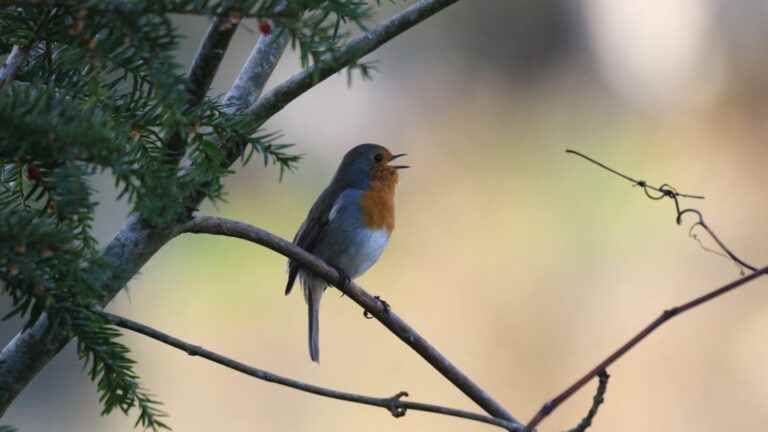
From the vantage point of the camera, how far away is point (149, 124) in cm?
122

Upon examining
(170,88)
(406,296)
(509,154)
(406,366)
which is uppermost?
(509,154)

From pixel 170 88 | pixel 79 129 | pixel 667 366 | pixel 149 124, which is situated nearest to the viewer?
pixel 79 129

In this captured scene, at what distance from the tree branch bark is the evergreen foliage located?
95 millimetres

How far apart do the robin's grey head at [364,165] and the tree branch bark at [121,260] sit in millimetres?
1809

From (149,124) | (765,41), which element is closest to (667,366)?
(765,41)

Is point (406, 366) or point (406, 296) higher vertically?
point (406, 296)

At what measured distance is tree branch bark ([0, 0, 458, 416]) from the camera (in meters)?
1.39

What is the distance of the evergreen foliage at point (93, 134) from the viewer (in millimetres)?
887

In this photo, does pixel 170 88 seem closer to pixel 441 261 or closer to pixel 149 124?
pixel 149 124

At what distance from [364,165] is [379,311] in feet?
5.80

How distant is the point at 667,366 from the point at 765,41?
2.30 m

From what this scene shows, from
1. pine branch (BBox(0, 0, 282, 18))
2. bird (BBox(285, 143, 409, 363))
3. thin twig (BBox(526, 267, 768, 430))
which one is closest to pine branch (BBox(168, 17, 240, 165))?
pine branch (BBox(0, 0, 282, 18))

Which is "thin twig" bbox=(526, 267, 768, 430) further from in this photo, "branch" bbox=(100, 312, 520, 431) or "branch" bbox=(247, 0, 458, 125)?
"branch" bbox=(247, 0, 458, 125)

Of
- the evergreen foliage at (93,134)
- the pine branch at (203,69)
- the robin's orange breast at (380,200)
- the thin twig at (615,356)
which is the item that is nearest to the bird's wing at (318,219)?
the robin's orange breast at (380,200)
